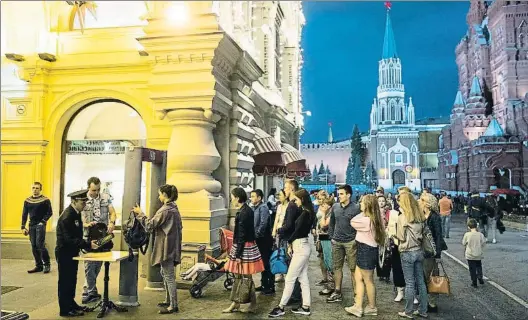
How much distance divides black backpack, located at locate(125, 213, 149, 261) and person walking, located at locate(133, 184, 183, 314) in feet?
0.23

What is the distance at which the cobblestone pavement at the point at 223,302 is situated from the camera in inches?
240

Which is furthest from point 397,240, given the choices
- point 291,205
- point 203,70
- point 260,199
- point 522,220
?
point 522,220

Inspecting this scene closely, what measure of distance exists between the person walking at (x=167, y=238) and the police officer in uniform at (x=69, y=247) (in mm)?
769

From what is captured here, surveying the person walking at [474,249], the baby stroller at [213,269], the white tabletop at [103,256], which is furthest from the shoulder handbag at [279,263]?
the person walking at [474,249]

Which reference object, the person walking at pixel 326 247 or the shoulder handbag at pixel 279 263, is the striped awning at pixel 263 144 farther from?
the shoulder handbag at pixel 279 263

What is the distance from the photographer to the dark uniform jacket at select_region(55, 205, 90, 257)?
5.79 m

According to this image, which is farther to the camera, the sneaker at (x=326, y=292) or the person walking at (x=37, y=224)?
the person walking at (x=37, y=224)

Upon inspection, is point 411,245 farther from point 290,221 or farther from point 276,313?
point 276,313

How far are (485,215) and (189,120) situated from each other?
10320 mm

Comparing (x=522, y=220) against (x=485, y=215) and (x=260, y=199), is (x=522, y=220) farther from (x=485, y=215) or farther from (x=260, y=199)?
(x=260, y=199)

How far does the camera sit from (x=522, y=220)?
63.6 ft

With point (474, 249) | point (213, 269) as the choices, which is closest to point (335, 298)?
point (213, 269)

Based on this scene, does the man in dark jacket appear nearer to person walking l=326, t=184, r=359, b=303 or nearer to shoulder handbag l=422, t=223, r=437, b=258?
shoulder handbag l=422, t=223, r=437, b=258

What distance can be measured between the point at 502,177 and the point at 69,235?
41.8 metres
